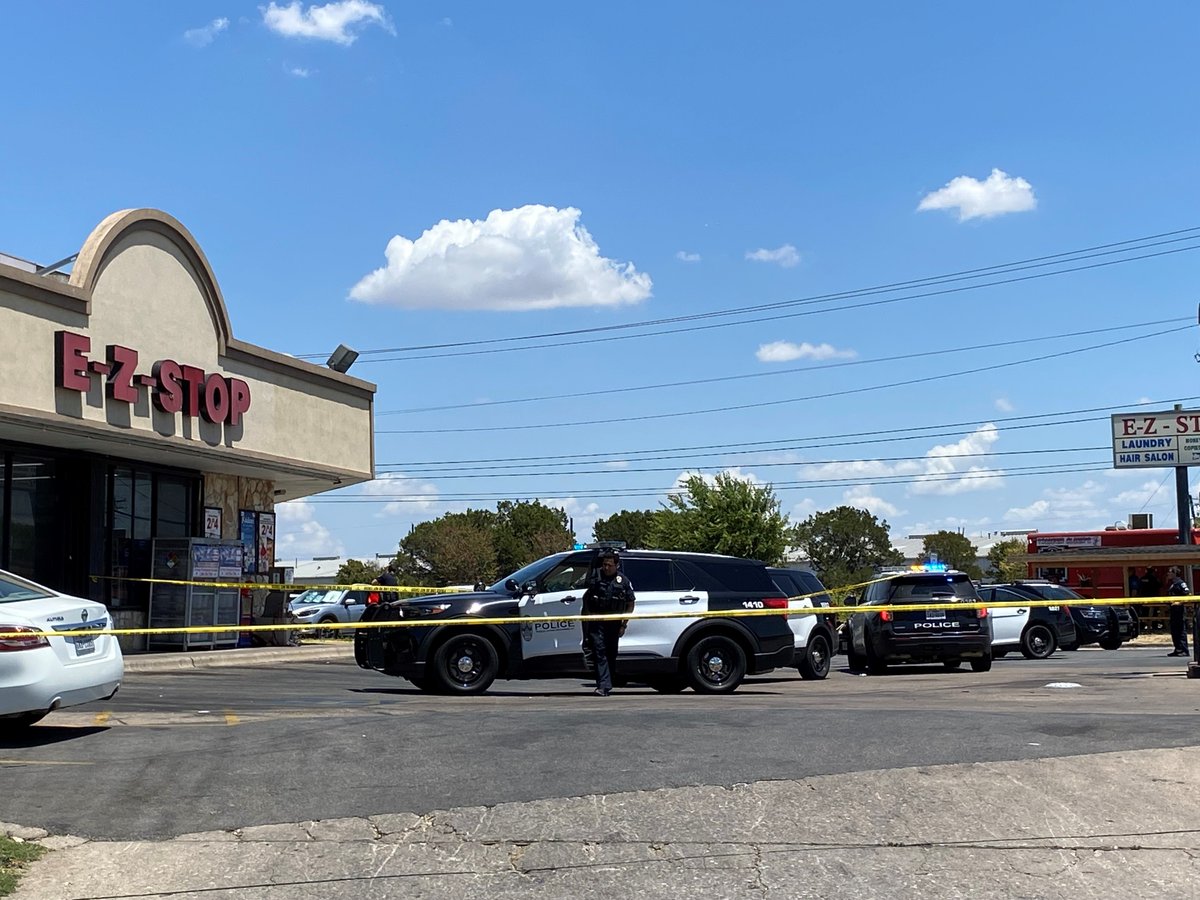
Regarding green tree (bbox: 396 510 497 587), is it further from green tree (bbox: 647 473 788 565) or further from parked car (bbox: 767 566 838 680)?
parked car (bbox: 767 566 838 680)

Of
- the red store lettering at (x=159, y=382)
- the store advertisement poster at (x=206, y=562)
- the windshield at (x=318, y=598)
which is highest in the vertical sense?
the red store lettering at (x=159, y=382)

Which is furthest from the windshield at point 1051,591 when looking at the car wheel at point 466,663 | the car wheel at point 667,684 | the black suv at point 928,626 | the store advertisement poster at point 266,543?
the car wheel at point 466,663

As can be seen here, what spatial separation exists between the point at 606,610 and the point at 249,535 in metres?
16.2

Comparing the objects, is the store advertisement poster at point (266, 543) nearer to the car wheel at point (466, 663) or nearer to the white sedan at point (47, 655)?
the car wheel at point (466, 663)

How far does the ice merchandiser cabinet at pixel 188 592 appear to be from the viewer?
2455 cm

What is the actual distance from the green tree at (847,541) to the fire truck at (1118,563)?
251 feet

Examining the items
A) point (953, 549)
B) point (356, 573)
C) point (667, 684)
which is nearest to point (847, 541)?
point (953, 549)

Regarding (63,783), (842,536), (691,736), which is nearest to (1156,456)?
(691,736)

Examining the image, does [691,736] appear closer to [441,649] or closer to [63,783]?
[63,783]

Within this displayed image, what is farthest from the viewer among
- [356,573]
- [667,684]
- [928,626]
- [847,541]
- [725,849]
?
[847,541]

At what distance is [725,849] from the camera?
7.00m

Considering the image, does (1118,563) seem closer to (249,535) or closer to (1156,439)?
(1156,439)

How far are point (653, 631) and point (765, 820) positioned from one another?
767 cm

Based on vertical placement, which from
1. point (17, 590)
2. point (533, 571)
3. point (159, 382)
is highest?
point (159, 382)
